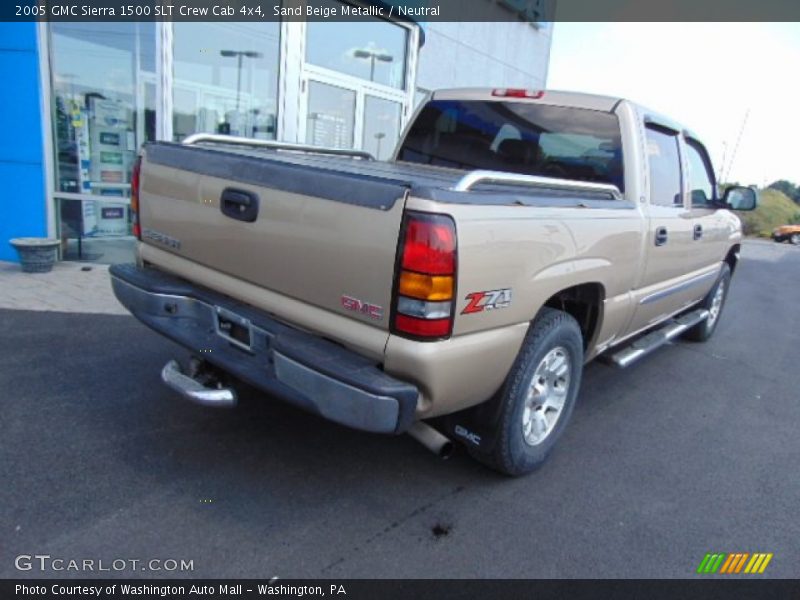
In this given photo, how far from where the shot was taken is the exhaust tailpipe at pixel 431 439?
2615mm

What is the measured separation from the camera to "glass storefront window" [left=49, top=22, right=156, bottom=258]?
670cm

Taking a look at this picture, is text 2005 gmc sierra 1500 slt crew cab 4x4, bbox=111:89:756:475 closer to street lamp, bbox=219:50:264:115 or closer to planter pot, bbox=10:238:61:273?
planter pot, bbox=10:238:61:273

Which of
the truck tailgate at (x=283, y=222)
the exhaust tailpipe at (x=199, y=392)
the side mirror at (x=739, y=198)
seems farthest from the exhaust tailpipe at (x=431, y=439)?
the side mirror at (x=739, y=198)

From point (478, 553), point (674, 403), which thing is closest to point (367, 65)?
point (674, 403)

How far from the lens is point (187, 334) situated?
2832 mm

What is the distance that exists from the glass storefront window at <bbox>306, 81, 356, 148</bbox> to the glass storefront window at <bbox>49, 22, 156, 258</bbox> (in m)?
2.30

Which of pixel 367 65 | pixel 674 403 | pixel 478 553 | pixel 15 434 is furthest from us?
pixel 367 65

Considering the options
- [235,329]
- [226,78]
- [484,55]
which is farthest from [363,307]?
[484,55]

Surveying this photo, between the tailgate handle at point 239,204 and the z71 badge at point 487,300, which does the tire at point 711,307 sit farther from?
the tailgate handle at point 239,204

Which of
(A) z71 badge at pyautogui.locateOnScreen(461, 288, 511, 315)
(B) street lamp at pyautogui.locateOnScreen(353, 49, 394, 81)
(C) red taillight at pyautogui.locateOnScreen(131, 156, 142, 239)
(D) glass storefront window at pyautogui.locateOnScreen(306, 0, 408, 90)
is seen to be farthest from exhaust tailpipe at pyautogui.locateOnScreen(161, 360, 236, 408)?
(B) street lamp at pyautogui.locateOnScreen(353, 49, 394, 81)

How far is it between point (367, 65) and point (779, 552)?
334 inches

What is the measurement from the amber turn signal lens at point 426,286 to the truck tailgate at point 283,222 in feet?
0.23

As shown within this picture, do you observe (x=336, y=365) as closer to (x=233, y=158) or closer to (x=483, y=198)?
(x=483, y=198)

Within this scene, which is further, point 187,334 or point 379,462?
point 379,462
